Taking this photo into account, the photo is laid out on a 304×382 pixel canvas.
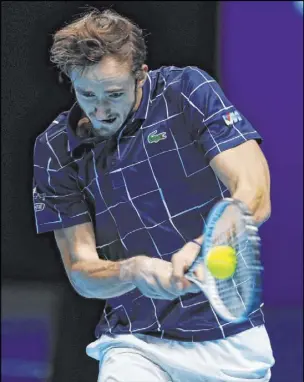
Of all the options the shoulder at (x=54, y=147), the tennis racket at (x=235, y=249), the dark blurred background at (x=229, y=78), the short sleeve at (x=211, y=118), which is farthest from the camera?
the dark blurred background at (x=229, y=78)

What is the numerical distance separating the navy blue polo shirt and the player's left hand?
36cm

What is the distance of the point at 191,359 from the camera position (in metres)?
2.62

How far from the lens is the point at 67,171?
277 centimetres

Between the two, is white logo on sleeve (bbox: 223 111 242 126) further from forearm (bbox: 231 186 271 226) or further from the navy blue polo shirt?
forearm (bbox: 231 186 271 226)

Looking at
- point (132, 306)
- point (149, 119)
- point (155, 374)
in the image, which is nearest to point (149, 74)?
point (149, 119)

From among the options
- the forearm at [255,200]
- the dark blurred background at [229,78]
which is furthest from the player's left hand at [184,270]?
the dark blurred background at [229,78]

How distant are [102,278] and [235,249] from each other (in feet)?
1.62

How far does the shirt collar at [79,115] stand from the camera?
2668 mm

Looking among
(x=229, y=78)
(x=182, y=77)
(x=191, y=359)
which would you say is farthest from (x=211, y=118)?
(x=229, y=78)

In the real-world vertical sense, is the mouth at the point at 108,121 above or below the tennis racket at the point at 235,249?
above

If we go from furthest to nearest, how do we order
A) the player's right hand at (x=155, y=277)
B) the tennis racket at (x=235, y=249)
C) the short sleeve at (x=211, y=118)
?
the short sleeve at (x=211, y=118) < the player's right hand at (x=155, y=277) < the tennis racket at (x=235, y=249)

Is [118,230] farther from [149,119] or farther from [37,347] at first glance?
[37,347]

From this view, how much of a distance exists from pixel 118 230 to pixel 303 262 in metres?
2.65

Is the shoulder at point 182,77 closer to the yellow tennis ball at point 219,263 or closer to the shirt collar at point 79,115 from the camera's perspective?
the shirt collar at point 79,115
